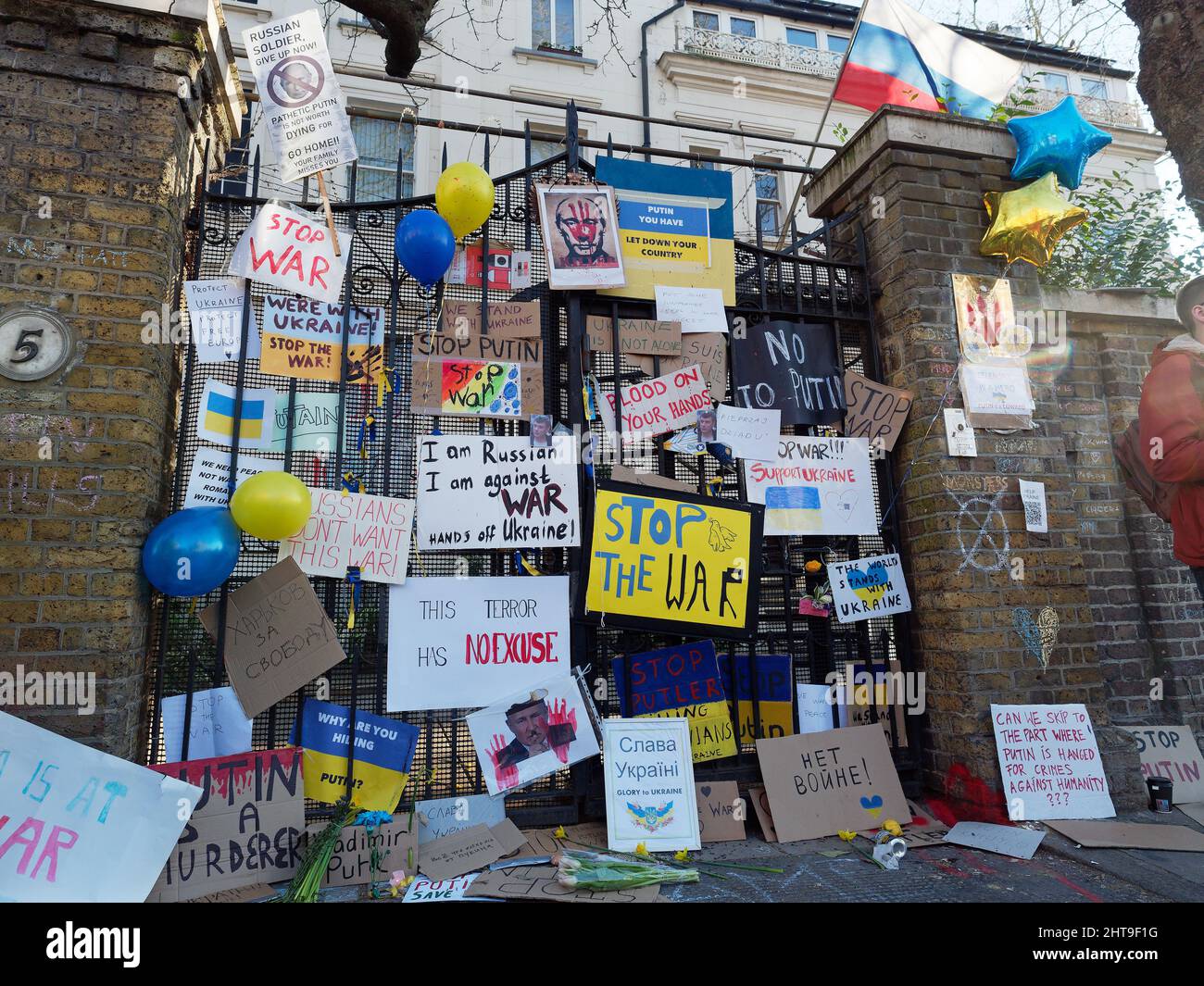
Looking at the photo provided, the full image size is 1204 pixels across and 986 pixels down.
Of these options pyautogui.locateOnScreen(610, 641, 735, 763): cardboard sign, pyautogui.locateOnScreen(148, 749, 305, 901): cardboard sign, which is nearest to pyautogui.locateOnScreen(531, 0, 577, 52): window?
pyautogui.locateOnScreen(610, 641, 735, 763): cardboard sign

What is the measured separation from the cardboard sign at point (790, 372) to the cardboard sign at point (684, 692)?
141 cm

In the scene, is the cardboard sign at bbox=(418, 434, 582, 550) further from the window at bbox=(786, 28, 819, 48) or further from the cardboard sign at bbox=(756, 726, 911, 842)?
the window at bbox=(786, 28, 819, 48)

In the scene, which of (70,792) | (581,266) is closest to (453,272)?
(581,266)

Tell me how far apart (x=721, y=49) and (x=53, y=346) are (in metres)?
Answer: 14.9

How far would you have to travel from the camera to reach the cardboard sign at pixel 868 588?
3836 millimetres

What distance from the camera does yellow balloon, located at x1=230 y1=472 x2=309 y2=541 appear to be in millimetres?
2980

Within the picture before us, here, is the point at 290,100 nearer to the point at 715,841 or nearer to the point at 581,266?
the point at 581,266

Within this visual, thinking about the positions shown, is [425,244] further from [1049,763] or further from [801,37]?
[801,37]

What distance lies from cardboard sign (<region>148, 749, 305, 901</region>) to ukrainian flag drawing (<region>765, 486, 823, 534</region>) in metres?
2.60

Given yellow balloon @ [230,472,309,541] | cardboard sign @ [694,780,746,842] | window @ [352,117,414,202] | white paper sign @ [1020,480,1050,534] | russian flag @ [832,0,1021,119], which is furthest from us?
window @ [352,117,414,202]

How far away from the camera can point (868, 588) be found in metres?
3.87

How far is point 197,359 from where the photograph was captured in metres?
3.35

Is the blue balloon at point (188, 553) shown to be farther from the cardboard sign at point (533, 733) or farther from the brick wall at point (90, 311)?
the cardboard sign at point (533, 733)

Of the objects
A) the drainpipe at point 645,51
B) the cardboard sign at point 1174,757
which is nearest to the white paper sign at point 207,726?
the cardboard sign at point 1174,757
